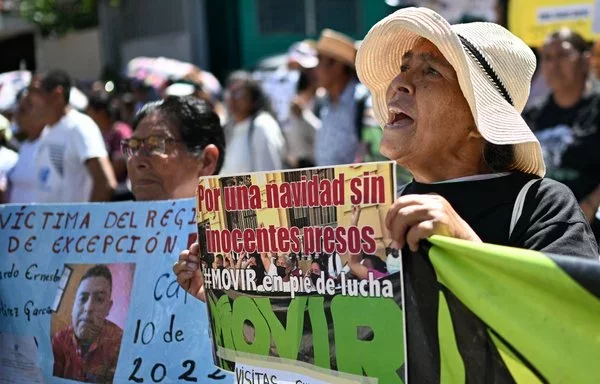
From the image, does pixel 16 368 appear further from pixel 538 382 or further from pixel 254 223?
pixel 538 382

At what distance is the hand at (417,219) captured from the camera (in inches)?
80.0

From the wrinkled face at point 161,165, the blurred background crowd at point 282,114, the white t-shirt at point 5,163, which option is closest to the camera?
the wrinkled face at point 161,165

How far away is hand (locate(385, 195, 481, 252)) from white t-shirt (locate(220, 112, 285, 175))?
16.5 feet

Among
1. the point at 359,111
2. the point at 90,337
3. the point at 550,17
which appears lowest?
the point at 90,337

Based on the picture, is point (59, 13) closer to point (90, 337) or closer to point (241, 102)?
point (241, 102)

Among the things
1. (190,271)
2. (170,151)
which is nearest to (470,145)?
(190,271)

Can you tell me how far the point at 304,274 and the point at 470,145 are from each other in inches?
21.6

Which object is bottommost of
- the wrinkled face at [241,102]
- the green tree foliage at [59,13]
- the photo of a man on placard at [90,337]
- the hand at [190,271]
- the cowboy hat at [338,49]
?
the photo of a man on placard at [90,337]

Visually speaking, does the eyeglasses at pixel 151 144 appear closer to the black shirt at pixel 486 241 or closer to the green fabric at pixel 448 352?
the black shirt at pixel 486 241

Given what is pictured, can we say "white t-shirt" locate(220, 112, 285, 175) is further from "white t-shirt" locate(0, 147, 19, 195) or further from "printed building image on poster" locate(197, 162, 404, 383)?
"printed building image on poster" locate(197, 162, 404, 383)

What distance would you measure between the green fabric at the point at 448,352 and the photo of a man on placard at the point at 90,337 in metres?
1.42

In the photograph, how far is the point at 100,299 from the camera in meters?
3.30

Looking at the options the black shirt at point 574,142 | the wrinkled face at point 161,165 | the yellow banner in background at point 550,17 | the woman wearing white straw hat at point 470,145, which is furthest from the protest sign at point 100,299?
the yellow banner in background at point 550,17

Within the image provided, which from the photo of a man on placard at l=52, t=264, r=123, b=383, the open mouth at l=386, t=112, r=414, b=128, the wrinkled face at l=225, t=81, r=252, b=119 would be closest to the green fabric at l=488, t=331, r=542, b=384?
the open mouth at l=386, t=112, r=414, b=128
